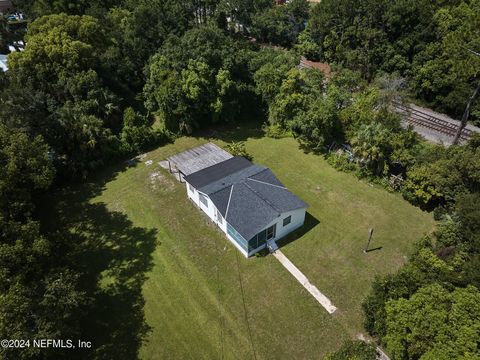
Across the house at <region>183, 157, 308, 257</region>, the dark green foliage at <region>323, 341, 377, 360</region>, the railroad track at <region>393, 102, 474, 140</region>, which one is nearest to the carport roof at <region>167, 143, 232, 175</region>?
the house at <region>183, 157, 308, 257</region>

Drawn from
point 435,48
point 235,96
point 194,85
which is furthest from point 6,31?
point 435,48

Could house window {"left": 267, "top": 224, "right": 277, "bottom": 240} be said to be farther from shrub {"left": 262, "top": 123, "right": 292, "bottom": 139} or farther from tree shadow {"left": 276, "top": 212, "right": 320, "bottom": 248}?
shrub {"left": 262, "top": 123, "right": 292, "bottom": 139}

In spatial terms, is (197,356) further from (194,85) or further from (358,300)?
(194,85)

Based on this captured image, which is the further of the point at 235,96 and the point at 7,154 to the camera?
the point at 235,96

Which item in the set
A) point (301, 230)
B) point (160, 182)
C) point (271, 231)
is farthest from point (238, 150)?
point (271, 231)

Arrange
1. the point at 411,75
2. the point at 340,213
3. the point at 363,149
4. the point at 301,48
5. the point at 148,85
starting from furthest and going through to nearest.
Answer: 1. the point at 301,48
2. the point at 411,75
3. the point at 148,85
4. the point at 363,149
5. the point at 340,213

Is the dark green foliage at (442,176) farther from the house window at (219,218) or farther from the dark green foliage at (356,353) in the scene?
the house window at (219,218)
